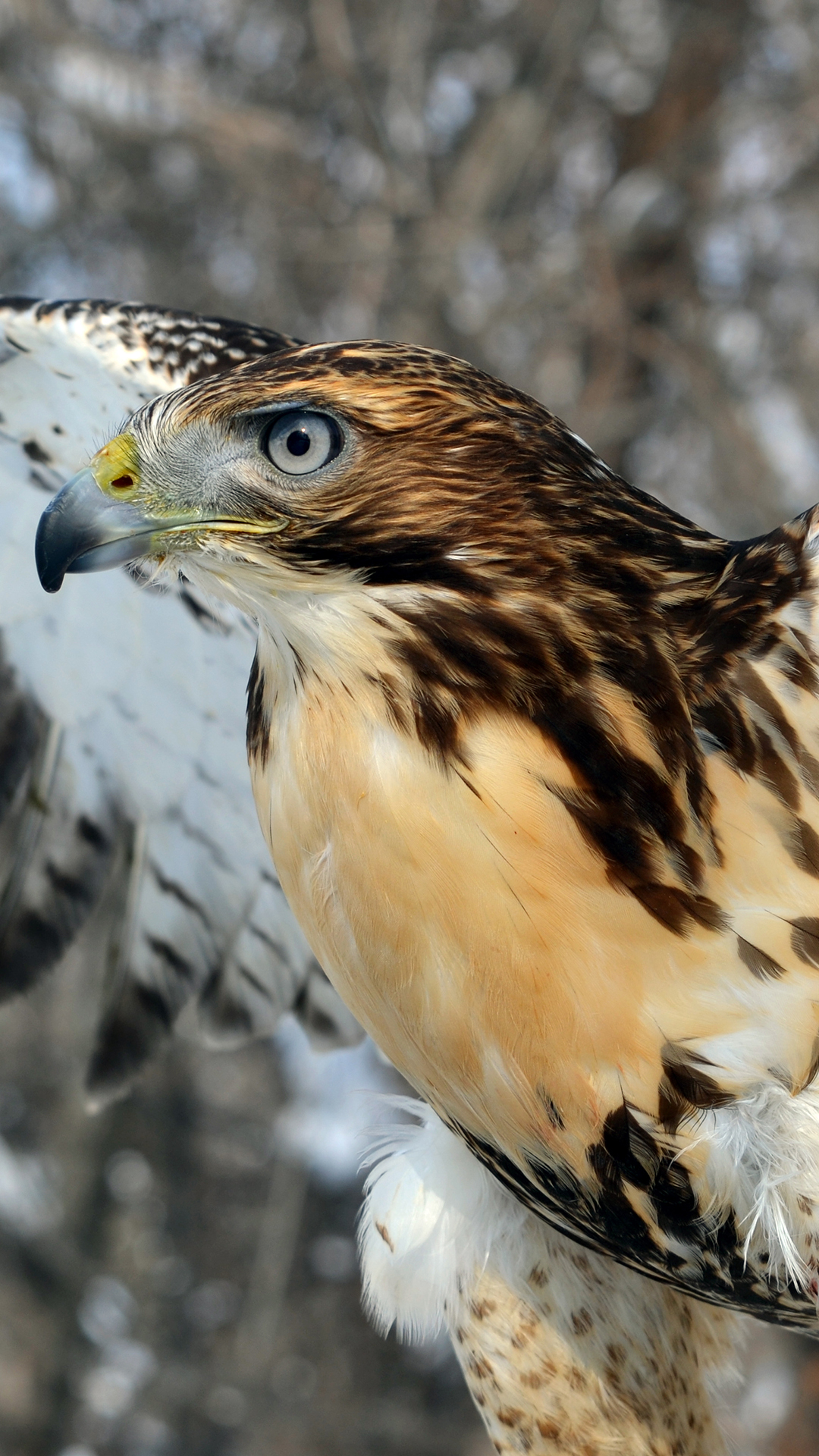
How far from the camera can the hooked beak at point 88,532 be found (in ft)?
5.55

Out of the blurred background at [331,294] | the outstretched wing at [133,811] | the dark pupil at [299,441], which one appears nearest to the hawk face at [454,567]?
the dark pupil at [299,441]

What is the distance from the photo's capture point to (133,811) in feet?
10.7

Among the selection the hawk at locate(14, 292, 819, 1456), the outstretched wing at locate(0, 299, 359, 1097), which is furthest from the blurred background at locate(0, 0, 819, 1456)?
the hawk at locate(14, 292, 819, 1456)

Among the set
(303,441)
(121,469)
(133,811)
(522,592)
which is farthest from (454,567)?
(133,811)

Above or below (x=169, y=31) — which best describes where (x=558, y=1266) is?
below

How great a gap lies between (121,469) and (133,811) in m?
1.67

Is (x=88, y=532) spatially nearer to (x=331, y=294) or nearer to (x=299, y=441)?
(x=299, y=441)

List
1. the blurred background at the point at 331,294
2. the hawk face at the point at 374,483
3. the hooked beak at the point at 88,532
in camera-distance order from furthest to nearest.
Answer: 1. the blurred background at the point at 331,294
2. the hooked beak at the point at 88,532
3. the hawk face at the point at 374,483

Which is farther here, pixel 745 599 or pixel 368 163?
pixel 368 163

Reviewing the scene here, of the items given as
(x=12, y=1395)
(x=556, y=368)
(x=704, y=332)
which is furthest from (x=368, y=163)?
(x=12, y=1395)

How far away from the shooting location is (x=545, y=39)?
6.57m

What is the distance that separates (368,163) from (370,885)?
5.92 m

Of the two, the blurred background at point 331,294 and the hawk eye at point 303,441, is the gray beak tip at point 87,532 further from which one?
the blurred background at point 331,294

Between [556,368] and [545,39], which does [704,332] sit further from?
[545,39]
